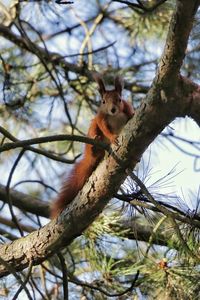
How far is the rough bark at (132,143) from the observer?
124cm

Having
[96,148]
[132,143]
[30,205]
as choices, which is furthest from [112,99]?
[30,205]

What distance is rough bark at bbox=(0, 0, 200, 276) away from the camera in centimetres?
124

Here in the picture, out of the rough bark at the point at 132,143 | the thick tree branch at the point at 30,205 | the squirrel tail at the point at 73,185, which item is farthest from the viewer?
the thick tree branch at the point at 30,205

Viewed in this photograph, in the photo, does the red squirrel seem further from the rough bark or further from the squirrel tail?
the rough bark

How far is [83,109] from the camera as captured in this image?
3.09 meters

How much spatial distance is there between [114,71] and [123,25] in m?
0.36

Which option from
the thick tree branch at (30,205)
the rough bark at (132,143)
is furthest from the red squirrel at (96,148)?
the thick tree branch at (30,205)

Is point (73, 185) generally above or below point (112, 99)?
below

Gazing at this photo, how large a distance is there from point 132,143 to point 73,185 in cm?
38

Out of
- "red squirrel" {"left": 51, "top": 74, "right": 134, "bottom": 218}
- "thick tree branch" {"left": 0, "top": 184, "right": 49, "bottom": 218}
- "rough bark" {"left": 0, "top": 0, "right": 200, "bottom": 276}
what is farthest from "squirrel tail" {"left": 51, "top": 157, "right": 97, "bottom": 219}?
"thick tree branch" {"left": 0, "top": 184, "right": 49, "bottom": 218}

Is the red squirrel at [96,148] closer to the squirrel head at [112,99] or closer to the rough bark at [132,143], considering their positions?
the squirrel head at [112,99]

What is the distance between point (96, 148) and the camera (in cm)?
173

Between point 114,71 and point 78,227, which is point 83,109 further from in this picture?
point 78,227

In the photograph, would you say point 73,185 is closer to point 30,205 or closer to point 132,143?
point 132,143
